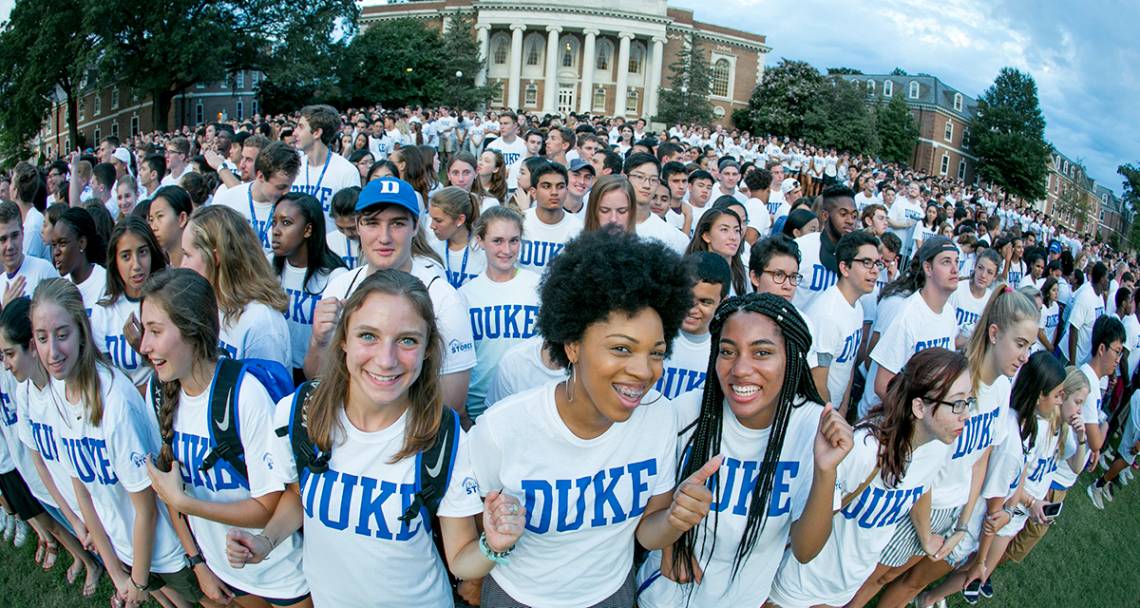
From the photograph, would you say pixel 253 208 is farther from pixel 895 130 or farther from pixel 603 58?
pixel 895 130

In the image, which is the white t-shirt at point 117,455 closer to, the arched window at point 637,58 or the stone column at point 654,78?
the stone column at point 654,78

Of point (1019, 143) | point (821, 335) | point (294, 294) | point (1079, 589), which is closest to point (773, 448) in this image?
point (821, 335)

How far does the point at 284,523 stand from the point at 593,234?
67.9 inches

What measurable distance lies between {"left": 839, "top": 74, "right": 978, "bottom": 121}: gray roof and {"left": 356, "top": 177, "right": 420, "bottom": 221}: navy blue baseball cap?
75.5 m

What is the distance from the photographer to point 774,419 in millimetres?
2676

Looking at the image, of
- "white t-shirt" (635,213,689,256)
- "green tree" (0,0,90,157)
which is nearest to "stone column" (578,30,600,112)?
"green tree" (0,0,90,157)

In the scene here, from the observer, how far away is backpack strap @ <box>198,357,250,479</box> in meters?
2.87

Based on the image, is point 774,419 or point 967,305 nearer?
point 774,419

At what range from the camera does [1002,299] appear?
4.20m

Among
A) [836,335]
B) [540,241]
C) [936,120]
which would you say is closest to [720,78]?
[936,120]

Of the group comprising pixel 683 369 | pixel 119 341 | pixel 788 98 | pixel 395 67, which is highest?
pixel 788 98

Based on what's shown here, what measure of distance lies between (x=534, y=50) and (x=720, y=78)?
708 inches

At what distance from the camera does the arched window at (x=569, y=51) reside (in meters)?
61.5

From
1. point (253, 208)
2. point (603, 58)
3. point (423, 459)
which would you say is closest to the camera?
point (423, 459)
